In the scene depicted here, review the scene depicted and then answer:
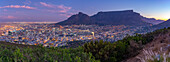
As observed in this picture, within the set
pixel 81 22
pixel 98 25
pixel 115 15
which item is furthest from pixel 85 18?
pixel 115 15

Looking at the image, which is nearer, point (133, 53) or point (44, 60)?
point (44, 60)

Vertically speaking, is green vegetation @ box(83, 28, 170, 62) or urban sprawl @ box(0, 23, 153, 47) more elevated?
green vegetation @ box(83, 28, 170, 62)

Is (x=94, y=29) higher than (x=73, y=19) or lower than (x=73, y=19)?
lower

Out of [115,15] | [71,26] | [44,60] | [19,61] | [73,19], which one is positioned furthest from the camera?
[115,15]

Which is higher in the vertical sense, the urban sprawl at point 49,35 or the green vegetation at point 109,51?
the green vegetation at point 109,51

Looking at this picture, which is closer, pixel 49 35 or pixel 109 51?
pixel 109 51

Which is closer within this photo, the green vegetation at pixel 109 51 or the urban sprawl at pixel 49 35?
the green vegetation at pixel 109 51

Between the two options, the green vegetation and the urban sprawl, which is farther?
the urban sprawl

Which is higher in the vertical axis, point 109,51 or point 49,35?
point 109,51

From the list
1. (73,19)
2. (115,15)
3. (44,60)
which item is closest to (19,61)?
(44,60)

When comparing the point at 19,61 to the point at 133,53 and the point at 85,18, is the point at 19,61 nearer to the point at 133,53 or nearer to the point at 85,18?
the point at 133,53

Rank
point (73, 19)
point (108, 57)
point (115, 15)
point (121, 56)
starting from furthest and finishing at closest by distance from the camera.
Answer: point (115, 15) → point (73, 19) → point (121, 56) → point (108, 57)
